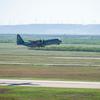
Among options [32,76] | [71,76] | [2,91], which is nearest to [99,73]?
[71,76]

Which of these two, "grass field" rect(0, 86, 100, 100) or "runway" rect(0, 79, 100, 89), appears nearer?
"grass field" rect(0, 86, 100, 100)

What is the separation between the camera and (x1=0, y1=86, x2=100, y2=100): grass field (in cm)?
4546

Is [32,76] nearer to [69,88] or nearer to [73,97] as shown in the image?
[69,88]

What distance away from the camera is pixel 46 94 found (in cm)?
4678

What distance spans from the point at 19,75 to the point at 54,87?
13388 millimetres

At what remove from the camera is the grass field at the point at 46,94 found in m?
45.5

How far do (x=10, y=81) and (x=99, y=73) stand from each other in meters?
14.6

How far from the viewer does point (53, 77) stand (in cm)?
6216

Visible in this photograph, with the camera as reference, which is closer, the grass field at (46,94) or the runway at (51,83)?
the grass field at (46,94)

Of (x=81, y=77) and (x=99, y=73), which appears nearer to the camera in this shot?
(x=81, y=77)

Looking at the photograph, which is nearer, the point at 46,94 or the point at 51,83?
the point at 46,94

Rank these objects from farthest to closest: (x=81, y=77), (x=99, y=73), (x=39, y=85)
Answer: (x=99, y=73), (x=81, y=77), (x=39, y=85)

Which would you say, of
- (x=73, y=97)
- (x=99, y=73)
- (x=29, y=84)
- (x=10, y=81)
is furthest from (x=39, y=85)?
(x=99, y=73)

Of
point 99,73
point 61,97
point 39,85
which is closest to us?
point 61,97
